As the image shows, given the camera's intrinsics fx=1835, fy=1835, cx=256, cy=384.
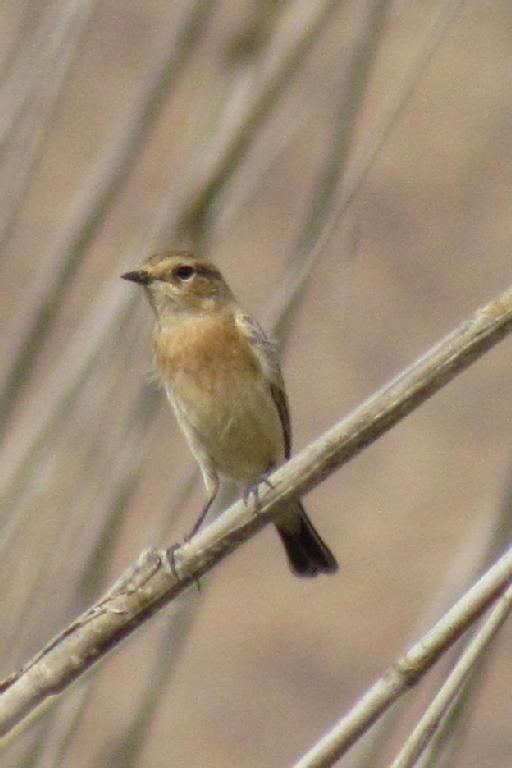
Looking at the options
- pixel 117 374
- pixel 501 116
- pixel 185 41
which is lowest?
pixel 117 374

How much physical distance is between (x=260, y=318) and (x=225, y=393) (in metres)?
0.85

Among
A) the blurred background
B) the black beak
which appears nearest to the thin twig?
the blurred background

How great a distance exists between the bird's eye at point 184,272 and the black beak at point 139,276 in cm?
9

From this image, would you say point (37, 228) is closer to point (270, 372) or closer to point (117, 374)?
point (270, 372)

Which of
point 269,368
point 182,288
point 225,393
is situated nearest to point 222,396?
point 225,393

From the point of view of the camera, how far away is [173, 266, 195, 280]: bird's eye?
3.70m

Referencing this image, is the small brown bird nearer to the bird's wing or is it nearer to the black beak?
the bird's wing

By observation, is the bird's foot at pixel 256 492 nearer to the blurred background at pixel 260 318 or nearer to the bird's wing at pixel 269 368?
the blurred background at pixel 260 318

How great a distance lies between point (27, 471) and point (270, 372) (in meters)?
1.35

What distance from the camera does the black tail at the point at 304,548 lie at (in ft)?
12.9

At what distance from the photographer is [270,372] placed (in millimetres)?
3922

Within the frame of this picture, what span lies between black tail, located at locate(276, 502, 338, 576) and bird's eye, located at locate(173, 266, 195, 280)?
55 centimetres

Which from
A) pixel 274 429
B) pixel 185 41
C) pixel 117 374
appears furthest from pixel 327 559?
pixel 185 41

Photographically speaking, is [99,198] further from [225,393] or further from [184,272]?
[225,393]
